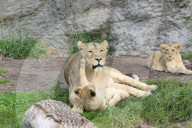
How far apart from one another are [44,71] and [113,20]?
4.06 m

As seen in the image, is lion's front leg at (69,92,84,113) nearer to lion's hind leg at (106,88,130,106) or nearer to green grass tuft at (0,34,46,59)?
lion's hind leg at (106,88,130,106)

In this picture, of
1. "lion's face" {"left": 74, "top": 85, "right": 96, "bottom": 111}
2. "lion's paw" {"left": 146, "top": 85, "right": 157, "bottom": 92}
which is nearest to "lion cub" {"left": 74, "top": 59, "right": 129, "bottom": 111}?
"lion's face" {"left": 74, "top": 85, "right": 96, "bottom": 111}

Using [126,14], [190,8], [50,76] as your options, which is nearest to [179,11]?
[190,8]

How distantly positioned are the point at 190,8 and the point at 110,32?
116 inches

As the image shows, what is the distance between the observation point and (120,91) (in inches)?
280

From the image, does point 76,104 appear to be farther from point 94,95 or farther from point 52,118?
point 52,118

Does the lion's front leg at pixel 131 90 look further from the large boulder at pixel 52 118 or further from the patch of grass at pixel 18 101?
the large boulder at pixel 52 118

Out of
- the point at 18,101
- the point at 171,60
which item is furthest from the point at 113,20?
the point at 18,101

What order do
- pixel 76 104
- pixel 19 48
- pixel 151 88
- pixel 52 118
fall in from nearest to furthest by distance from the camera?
pixel 52 118 < pixel 76 104 < pixel 151 88 < pixel 19 48

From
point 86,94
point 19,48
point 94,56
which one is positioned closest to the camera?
point 86,94

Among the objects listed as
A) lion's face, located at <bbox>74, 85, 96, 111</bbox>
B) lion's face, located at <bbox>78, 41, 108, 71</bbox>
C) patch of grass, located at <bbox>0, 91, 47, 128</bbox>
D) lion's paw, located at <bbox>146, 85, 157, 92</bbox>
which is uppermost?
lion's face, located at <bbox>78, 41, 108, 71</bbox>

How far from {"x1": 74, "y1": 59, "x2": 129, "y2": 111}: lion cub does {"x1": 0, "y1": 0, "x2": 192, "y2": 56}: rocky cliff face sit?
5780mm

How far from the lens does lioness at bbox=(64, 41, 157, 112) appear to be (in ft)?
21.8

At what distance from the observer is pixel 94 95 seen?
6.07 m
